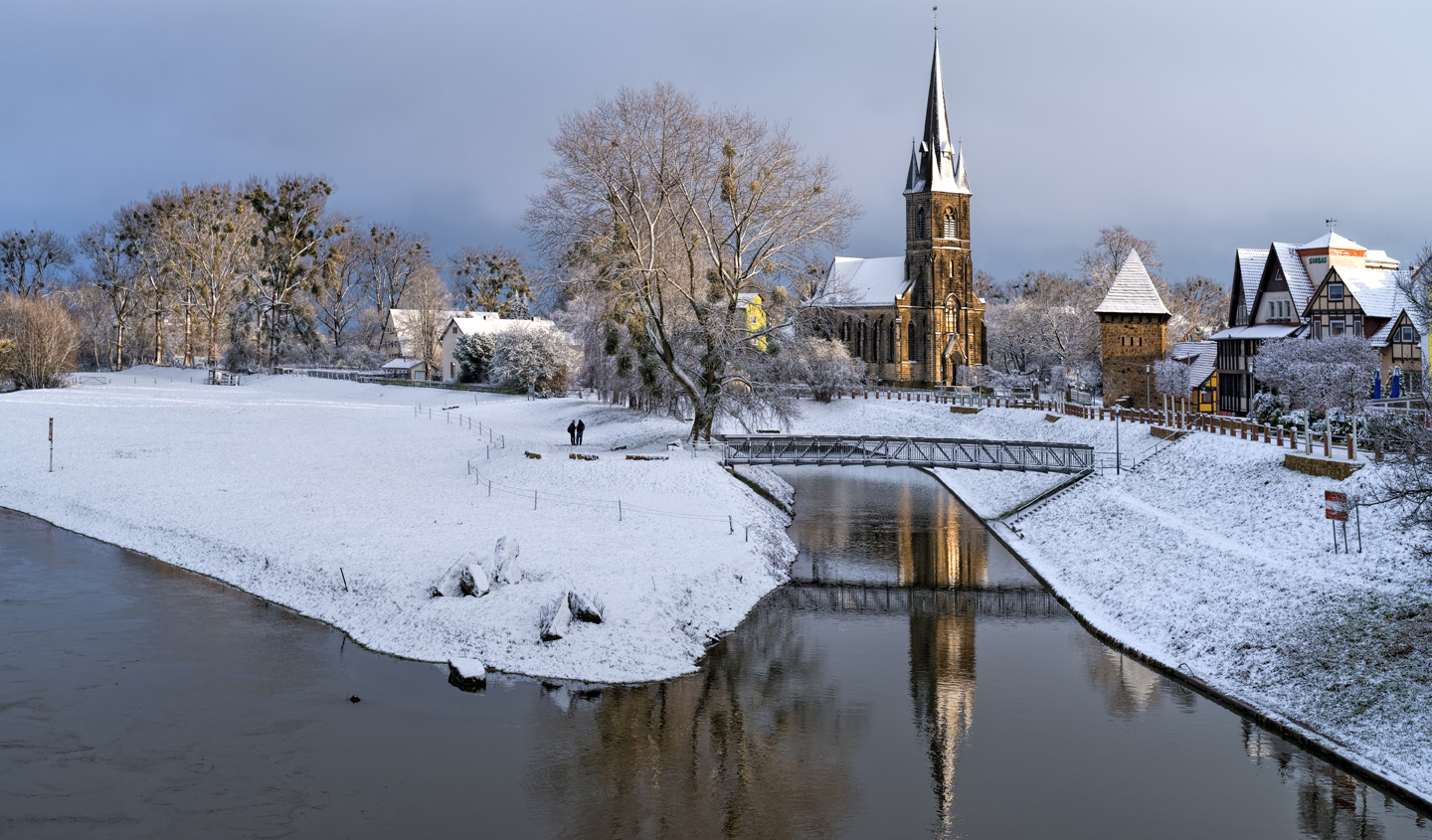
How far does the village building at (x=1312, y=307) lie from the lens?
5372 centimetres

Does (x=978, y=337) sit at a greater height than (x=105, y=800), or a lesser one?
greater

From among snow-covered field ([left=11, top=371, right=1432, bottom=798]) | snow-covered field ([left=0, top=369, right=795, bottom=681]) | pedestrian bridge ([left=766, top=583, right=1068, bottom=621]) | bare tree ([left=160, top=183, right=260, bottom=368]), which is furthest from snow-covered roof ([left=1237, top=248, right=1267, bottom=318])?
bare tree ([left=160, top=183, right=260, bottom=368])

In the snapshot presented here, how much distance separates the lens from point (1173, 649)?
2592 centimetres

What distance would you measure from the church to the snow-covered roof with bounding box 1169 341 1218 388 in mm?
32521

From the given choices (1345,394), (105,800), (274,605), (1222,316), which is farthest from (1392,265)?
(105,800)

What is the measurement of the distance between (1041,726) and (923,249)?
87.2 m

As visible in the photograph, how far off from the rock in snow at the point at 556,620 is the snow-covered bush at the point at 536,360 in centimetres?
5446

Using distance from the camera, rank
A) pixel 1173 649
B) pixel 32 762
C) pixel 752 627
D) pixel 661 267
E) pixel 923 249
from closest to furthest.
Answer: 1. pixel 32 762
2. pixel 1173 649
3. pixel 752 627
4. pixel 661 267
5. pixel 923 249

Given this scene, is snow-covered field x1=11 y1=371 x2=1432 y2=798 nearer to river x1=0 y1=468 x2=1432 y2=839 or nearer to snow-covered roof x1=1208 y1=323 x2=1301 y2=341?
river x1=0 y1=468 x2=1432 y2=839

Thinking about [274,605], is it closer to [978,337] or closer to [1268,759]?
[1268,759]

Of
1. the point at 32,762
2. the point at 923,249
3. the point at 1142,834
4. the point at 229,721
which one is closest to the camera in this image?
the point at 1142,834

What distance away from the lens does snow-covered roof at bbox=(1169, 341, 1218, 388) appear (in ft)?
220

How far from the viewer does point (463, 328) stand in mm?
93938

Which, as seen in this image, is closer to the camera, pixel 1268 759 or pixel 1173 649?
pixel 1268 759
